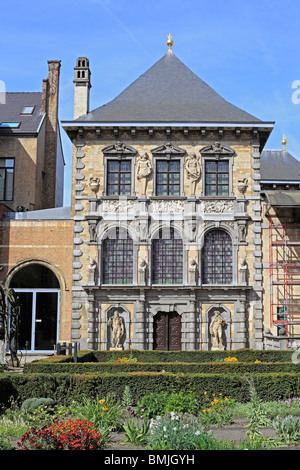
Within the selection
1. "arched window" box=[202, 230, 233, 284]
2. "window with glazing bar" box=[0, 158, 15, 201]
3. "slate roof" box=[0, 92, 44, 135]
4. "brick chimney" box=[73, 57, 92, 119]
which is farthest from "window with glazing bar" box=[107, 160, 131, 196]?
"window with glazing bar" box=[0, 158, 15, 201]

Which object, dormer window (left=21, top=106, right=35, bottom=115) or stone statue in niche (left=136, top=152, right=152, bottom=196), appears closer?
stone statue in niche (left=136, top=152, right=152, bottom=196)

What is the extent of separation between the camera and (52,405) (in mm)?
13531

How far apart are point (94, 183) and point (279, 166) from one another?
1352cm

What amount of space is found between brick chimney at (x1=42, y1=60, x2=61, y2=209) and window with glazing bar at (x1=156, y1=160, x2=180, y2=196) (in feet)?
28.2

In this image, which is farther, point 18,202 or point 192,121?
point 18,202

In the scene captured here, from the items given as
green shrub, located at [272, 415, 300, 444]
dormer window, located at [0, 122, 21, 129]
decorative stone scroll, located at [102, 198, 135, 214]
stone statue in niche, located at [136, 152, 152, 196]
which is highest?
dormer window, located at [0, 122, 21, 129]

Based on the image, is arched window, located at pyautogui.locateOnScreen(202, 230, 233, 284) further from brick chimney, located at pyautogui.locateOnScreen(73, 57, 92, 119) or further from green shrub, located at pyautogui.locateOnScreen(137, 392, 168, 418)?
green shrub, located at pyautogui.locateOnScreen(137, 392, 168, 418)

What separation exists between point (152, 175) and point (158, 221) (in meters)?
2.34

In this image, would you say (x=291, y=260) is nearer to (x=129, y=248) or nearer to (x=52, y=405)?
(x=129, y=248)

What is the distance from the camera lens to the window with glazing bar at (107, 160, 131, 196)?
28141 mm

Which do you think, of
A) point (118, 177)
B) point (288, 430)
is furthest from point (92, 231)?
point (288, 430)
